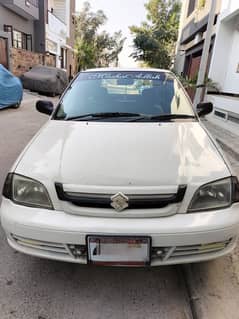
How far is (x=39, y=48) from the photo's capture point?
1909cm

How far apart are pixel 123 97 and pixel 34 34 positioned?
19.0 metres

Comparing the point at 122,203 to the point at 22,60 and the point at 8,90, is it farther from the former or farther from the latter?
the point at 22,60

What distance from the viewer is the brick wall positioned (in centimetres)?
1403

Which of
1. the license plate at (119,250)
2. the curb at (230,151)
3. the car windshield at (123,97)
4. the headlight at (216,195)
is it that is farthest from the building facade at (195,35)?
the license plate at (119,250)

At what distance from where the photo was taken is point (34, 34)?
1898 cm

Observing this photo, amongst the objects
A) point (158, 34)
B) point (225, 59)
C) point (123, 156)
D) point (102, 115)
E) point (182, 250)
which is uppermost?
point (158, 34)

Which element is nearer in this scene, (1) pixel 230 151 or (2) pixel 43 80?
(1) pixel 230 151

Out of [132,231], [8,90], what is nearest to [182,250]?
[132,231]

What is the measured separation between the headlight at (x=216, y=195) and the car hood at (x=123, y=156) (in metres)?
A: 0.05

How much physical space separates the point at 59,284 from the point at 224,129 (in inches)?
231

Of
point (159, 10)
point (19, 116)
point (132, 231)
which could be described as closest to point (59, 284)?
point (132, 231)

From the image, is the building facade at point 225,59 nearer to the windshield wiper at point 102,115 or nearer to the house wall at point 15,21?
the windshield wiper at point 102,115

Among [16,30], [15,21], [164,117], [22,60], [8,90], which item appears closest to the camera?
[164,117]

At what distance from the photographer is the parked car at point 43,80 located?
1358cm
